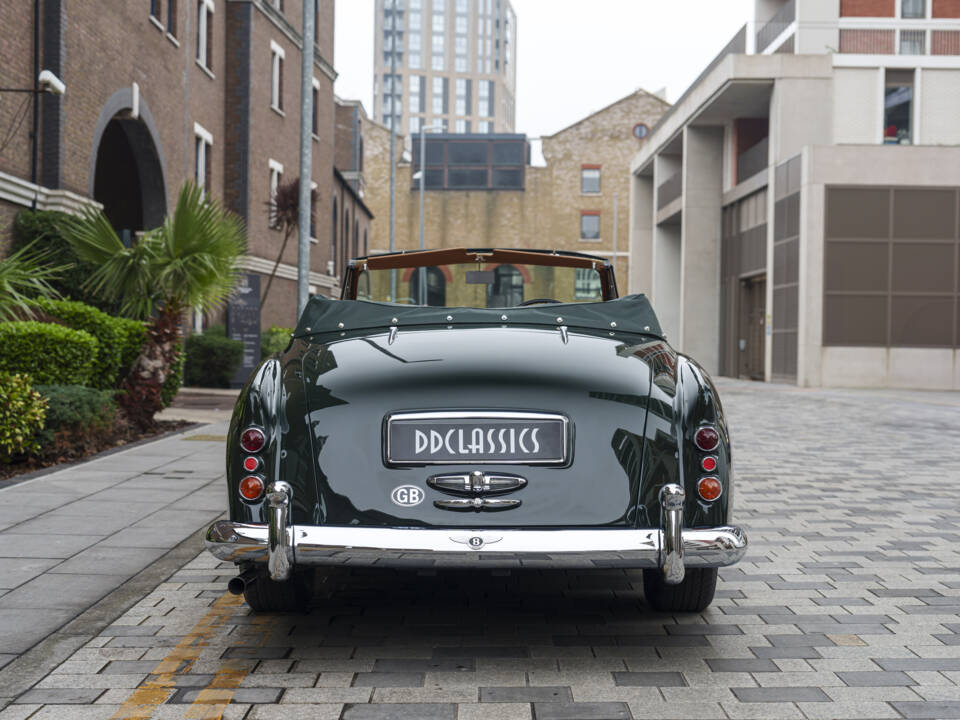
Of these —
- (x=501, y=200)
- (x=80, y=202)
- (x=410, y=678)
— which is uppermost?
(x=501, y=200)

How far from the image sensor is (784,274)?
1181 inches

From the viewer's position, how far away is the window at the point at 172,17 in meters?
20.7

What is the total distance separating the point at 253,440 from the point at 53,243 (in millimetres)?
11425

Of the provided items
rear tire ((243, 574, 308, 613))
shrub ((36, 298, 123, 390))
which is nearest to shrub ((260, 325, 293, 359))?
shrub ((36, 298, 123, 390))

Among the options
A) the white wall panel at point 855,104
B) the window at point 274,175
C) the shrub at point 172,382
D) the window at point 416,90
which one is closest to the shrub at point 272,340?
the window at point 274,175

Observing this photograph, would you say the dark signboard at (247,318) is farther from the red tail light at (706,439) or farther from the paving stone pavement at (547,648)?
the red tail light at (706,439)

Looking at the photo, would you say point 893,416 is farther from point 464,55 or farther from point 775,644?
point 464,55

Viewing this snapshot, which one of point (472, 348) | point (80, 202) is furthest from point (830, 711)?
point (80, 202)

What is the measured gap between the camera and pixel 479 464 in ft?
12.0

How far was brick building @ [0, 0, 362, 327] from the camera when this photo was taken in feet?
47.8

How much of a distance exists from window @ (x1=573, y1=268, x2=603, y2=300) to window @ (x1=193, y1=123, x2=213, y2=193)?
724 inches

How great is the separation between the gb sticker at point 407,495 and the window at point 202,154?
1999 cm

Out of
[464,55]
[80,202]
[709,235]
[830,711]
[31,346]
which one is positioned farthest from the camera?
[464,55]

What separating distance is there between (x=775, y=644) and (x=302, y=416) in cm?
201
